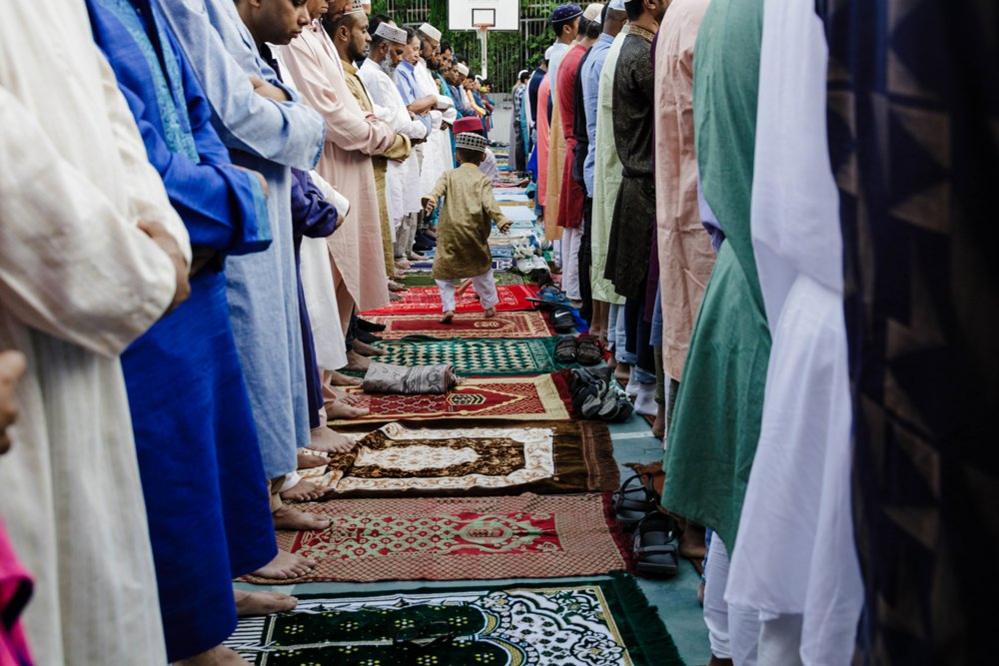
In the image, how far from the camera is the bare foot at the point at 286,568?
9.59ft

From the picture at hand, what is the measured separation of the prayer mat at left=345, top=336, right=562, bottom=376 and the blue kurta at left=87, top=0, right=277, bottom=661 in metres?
3.44

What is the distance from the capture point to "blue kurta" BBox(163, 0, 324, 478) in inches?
97.7

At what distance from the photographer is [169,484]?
1683 mm

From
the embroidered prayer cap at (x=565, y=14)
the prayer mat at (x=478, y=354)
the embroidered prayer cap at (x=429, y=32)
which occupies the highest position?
the embroidered prayer cap at (x=429, y=32)

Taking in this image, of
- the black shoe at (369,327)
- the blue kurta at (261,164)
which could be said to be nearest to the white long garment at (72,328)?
the blue kurta at (261,164)

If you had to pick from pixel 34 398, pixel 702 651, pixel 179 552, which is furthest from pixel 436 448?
pixel 34 398

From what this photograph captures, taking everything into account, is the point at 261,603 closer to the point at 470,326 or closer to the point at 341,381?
A: the point at 341,381

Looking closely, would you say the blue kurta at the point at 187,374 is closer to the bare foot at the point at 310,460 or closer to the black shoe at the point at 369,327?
the bare foot at the point at 310,460

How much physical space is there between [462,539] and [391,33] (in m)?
5.88

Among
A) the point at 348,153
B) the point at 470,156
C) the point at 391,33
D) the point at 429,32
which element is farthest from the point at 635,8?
the point at 429,32

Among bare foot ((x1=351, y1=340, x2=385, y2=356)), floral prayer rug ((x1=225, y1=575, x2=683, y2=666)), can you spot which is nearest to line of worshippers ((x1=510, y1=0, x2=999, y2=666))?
floral prayer rug ((x1=225, y1=575, x2=683, y2=666))

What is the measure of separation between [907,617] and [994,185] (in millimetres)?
336

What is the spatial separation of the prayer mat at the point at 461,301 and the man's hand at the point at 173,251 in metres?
5.39

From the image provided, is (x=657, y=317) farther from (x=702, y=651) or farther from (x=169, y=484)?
(x=169, y=484)
